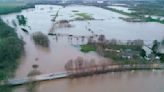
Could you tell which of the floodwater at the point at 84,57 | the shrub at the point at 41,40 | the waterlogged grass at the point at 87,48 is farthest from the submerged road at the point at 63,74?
the shrub at the point at 41,40

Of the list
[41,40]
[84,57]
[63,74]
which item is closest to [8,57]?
[63,74]

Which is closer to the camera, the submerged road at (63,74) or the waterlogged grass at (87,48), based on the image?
the submerged road at (63,74)

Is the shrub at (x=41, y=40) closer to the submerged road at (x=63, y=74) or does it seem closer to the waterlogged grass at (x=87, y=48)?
the waterlogged grass at (x=87, y=48)

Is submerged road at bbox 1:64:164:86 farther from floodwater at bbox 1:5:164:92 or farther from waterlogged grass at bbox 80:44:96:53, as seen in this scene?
waterlogged grass at bbox 80:44:96:53

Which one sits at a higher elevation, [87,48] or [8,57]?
[8,57]

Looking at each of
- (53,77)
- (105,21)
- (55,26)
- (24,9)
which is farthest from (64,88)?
(24,9)

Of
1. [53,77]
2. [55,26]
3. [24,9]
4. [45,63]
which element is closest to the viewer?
[53,77]

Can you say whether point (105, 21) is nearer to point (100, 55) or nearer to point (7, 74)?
point (100, 55)

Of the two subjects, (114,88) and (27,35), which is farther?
(27,35)

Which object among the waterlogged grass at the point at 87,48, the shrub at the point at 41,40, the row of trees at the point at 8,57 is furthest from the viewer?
→ the shrub at the point at 41,40

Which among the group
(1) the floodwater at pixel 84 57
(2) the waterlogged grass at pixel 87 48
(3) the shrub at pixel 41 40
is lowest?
(1) the floodwater at pixel 84 57

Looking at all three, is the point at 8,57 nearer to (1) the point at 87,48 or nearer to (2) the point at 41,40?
(2) the point at 41,40
